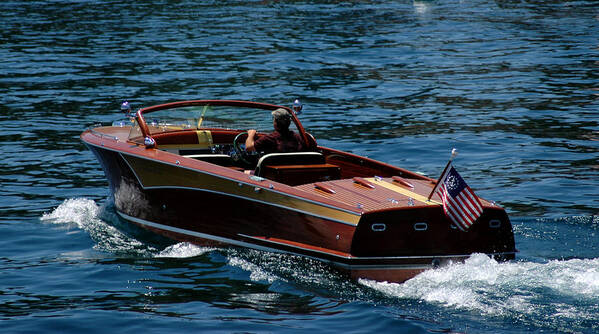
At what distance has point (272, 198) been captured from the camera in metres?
8.65

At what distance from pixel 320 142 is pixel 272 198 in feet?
23.6

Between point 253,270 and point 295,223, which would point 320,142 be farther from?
point 295,223

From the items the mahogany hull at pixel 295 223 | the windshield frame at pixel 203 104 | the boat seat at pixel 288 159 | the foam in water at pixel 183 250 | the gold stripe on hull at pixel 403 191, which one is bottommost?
the foam in water at pixel 183 250

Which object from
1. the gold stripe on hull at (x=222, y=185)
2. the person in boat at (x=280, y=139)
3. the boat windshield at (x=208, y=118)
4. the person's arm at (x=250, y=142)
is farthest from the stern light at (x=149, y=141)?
the person in boat at (x=280, y=139)

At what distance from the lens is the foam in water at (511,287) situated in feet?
24.0

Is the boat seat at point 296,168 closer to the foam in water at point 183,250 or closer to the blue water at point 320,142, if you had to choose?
the blue water at point 320,142

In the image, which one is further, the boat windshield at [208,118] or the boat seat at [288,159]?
the boat windshield at [208,118]

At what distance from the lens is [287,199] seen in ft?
27.8

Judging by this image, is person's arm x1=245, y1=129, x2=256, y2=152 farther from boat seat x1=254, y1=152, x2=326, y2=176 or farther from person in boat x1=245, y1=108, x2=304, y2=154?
boat seat x1=254, y1=152, x2=326, y2=176

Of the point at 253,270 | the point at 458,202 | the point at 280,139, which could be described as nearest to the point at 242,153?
the point at 280,139

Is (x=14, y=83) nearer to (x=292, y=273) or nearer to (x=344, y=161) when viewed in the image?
(x=344, y=161)

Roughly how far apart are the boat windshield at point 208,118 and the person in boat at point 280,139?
107 centimetres

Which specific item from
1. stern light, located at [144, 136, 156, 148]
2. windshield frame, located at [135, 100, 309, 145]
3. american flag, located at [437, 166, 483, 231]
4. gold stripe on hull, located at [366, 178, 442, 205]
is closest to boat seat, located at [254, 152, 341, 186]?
gold stripe on hull, located at [366, 178, 442, 205]

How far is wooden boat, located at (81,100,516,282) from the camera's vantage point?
8.07m
